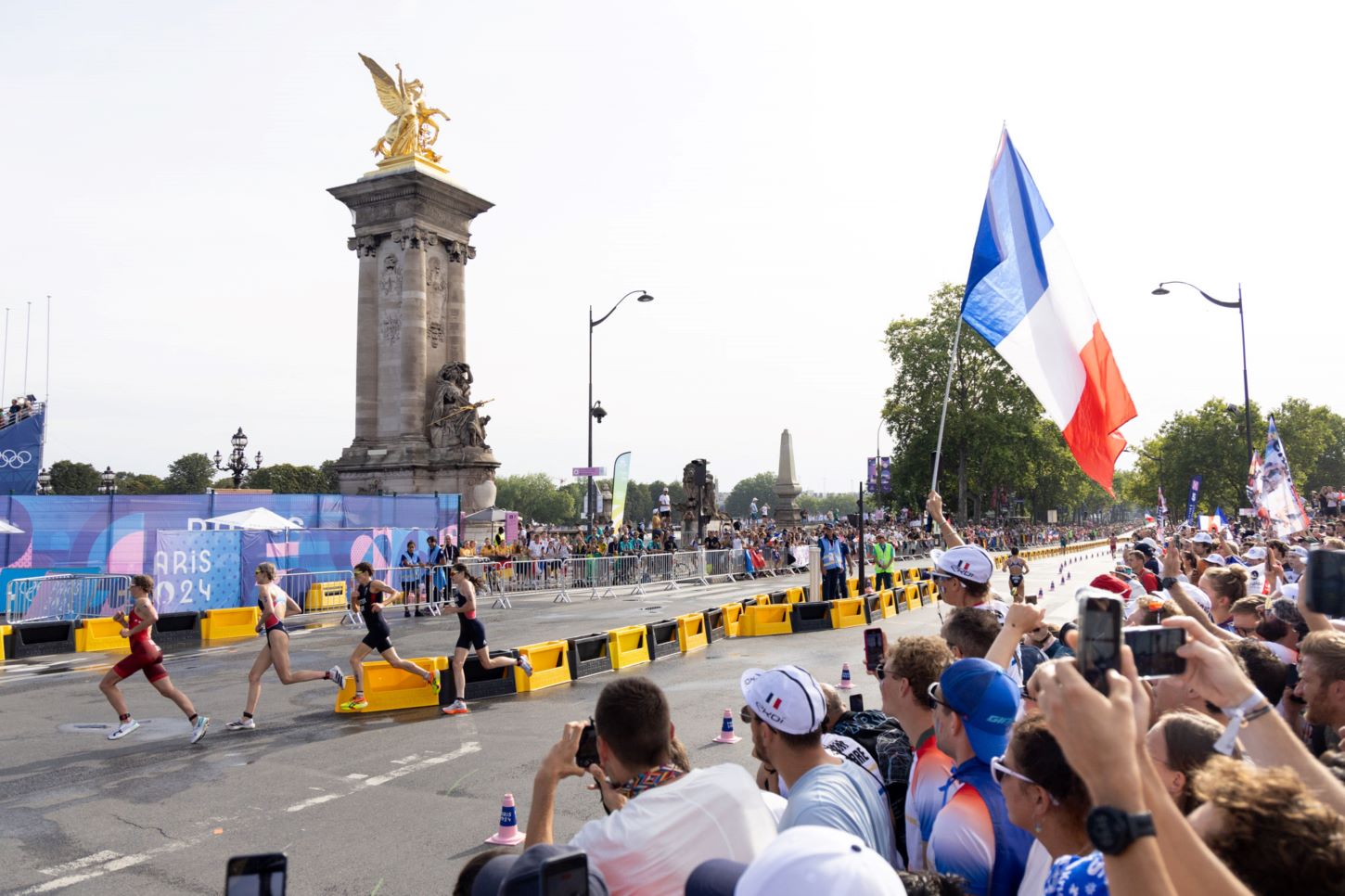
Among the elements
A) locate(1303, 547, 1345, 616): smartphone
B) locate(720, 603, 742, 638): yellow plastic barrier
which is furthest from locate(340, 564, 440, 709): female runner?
locate(1303, 547, 1345, 616): smartphone

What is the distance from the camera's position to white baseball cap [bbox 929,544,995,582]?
225 inches

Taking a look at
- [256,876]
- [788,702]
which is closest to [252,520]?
[788,702]

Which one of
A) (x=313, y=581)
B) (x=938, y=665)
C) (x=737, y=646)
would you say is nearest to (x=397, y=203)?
→ (x=313, y=581)

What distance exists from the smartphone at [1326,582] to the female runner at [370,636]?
9.80 meters

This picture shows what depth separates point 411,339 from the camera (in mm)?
34219

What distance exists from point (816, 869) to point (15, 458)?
3753 cm

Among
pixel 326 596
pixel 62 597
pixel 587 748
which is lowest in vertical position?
pixel 326 596

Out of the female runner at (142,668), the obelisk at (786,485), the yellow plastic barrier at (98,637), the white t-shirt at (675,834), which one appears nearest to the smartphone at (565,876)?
the white t-shirt at (675,834)

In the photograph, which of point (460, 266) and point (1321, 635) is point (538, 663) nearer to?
point (1321, 635)

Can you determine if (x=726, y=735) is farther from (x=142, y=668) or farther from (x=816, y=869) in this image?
(x=816, y=869)

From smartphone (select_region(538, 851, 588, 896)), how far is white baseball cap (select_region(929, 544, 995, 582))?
13.7ft

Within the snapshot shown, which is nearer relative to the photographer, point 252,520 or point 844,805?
point 844,805

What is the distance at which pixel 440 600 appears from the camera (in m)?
25.0

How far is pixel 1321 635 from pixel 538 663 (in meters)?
10.5
